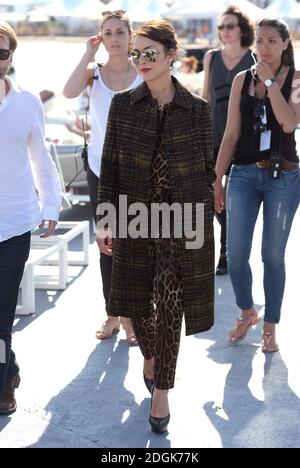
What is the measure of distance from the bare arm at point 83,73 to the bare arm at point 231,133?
90 cm

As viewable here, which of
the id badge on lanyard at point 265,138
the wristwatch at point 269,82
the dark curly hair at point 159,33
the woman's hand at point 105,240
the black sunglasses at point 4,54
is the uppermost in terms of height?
the dark curly hair at point 159,33

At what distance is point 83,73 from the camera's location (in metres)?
5.46

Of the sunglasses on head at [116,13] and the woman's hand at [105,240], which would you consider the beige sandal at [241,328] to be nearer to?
the woman's hand at [105,240]

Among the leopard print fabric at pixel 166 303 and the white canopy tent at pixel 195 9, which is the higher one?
the leopard print fabric at pixel 166 303

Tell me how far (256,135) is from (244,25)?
1.85m

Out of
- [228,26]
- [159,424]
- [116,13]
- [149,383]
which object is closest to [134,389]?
[149,383]

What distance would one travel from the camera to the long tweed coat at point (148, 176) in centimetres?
402

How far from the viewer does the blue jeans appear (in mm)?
5012

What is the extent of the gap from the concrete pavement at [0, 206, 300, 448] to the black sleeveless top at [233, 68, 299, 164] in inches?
43.5

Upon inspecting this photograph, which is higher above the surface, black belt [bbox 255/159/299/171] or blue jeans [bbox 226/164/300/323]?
black belt [bbox 255/159/299/171]

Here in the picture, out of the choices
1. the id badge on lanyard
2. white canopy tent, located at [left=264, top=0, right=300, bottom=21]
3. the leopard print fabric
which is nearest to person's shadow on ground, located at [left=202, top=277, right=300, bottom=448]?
the leopard print fabric

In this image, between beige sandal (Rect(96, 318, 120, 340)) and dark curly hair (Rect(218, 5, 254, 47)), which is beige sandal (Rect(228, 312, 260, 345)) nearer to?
beige sandal (Rect(96, 318, 120, 340))

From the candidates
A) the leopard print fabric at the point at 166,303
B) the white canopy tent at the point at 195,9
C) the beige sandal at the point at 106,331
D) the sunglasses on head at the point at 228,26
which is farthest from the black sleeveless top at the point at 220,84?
the white canopy tent at the point at 195,9
